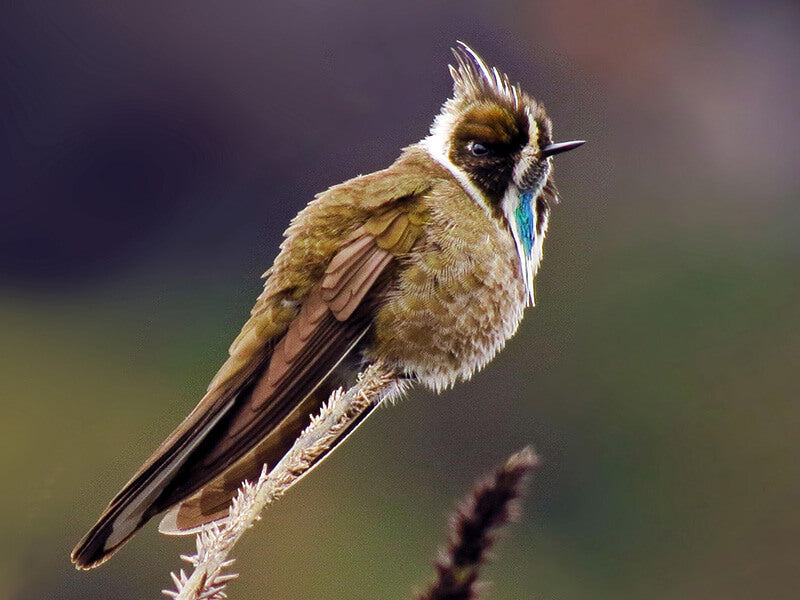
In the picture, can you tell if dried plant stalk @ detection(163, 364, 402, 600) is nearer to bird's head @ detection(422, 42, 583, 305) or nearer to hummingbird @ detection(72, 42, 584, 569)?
hummingbird @ detection(72, 42, 584, 569)

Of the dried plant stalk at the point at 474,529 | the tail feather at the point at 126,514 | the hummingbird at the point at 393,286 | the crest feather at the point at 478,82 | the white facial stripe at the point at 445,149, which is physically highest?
the crest feather at the point at 478,82

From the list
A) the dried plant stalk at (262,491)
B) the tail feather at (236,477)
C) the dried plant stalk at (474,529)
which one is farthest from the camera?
the tail feather at (236,477)

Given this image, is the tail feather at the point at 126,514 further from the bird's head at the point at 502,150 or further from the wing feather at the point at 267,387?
the bird's head at the point at 502,150

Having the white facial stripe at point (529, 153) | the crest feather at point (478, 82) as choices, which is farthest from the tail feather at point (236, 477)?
the crest feather at point (478, 82)

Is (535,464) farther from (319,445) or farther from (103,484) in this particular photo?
(103,484)

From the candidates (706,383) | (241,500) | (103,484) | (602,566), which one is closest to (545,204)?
(241,500)

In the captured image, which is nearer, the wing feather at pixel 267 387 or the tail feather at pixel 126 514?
the tail feather at pixel 126 514

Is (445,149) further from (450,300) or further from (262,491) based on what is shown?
(262,491)

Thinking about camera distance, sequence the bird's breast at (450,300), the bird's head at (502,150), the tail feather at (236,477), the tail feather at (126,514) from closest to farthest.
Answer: the tail feather at (126,514)
the tail feather at (236,477)
the bird's breast at (450,300)
the bird's head at (502,150)
